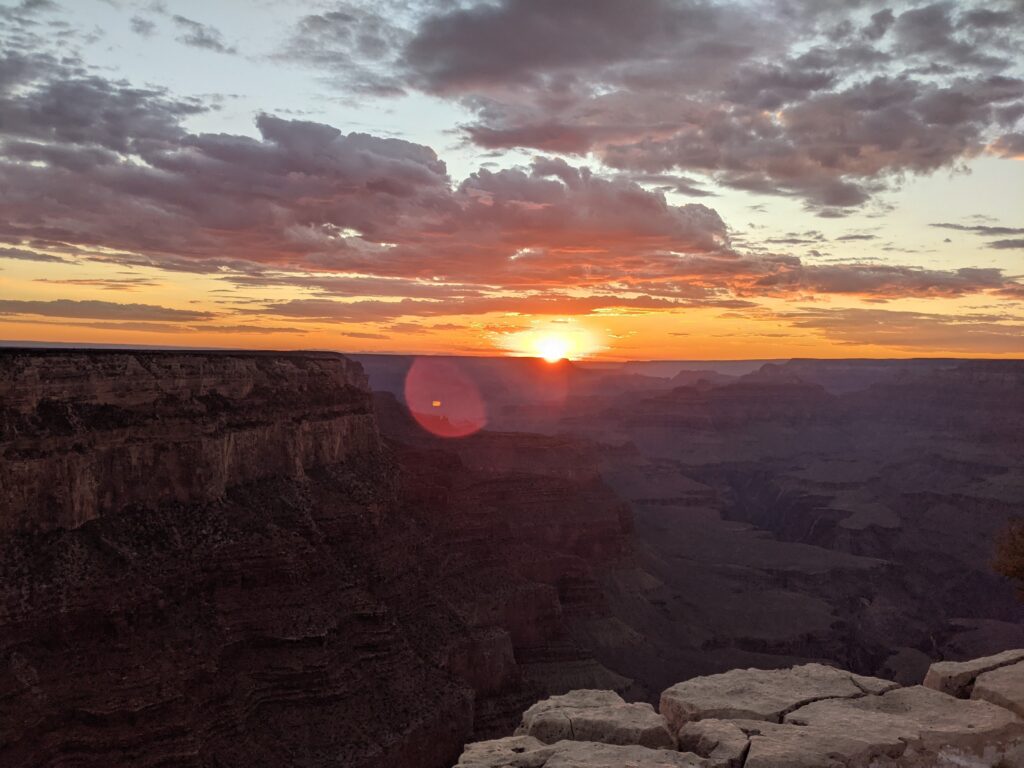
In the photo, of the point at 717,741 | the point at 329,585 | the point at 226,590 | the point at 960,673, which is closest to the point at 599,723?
the point at 717,741

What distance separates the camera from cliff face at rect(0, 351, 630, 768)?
110 ft

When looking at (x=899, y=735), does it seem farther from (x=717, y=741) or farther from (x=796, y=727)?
(x=717, y=741)

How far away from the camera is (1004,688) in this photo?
12.2 meters

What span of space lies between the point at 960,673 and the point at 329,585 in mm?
37336

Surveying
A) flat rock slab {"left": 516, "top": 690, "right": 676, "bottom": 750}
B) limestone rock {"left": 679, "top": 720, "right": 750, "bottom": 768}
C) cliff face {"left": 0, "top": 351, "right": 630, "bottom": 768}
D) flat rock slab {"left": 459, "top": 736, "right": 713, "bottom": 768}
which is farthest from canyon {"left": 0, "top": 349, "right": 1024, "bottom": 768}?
limestone rock {"left": 679, "top": 720, "right": 750, "bottom": 768}

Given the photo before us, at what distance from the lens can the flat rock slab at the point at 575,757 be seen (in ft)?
33.0

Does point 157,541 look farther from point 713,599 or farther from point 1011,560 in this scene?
point 713,599

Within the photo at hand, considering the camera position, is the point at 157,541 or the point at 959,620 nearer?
the point at 157,541

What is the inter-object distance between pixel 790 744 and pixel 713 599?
3139 inches

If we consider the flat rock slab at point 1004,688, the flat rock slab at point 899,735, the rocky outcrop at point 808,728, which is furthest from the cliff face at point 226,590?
the flat rock slab at point 1004,688

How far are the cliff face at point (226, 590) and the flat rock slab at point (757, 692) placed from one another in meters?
27.3

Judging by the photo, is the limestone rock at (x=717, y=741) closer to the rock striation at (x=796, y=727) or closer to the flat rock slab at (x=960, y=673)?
the rock striation at (x=796, y=727)

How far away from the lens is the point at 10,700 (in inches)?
1209

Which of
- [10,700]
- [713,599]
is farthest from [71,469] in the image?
[713,599]
